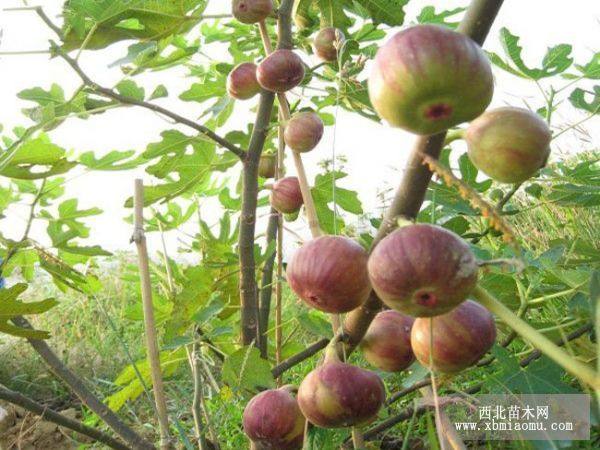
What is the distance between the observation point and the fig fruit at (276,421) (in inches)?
36.5

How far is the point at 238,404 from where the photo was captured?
218 cm

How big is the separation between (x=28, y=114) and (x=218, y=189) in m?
1.19

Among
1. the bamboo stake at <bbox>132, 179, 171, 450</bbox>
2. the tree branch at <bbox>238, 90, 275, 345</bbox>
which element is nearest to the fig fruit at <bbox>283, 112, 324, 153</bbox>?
the tree branch at <bbox>238, 90, 275, 345</bbox>

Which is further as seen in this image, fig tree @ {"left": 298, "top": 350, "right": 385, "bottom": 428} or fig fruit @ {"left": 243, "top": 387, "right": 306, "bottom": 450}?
fig fruit @ {"left": 243, "top": 387, "right": 306, "bottom": 450}

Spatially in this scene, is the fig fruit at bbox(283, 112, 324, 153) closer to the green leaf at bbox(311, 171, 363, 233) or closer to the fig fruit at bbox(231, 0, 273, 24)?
the fig fruit at bbox(231, 0, 273, 24)

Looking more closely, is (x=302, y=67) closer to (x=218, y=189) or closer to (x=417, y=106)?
(x=417, y=106)

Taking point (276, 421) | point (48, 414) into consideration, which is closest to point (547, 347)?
point (276, 421)

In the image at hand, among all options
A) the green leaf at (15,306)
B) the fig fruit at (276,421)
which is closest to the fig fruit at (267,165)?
the green leaf at (15,306)

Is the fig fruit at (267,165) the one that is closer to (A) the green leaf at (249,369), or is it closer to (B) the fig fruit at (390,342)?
(A) the green leaf at (249,369)

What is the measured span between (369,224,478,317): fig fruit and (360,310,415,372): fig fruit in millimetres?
224

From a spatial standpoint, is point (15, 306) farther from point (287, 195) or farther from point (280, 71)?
point (280, 71)

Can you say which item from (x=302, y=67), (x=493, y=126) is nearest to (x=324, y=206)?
(x=302, y=67)

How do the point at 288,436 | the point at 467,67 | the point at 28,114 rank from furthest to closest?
the point at 28,114
the point at 288,436
the point at 467,67

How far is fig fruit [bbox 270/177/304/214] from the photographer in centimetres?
137
